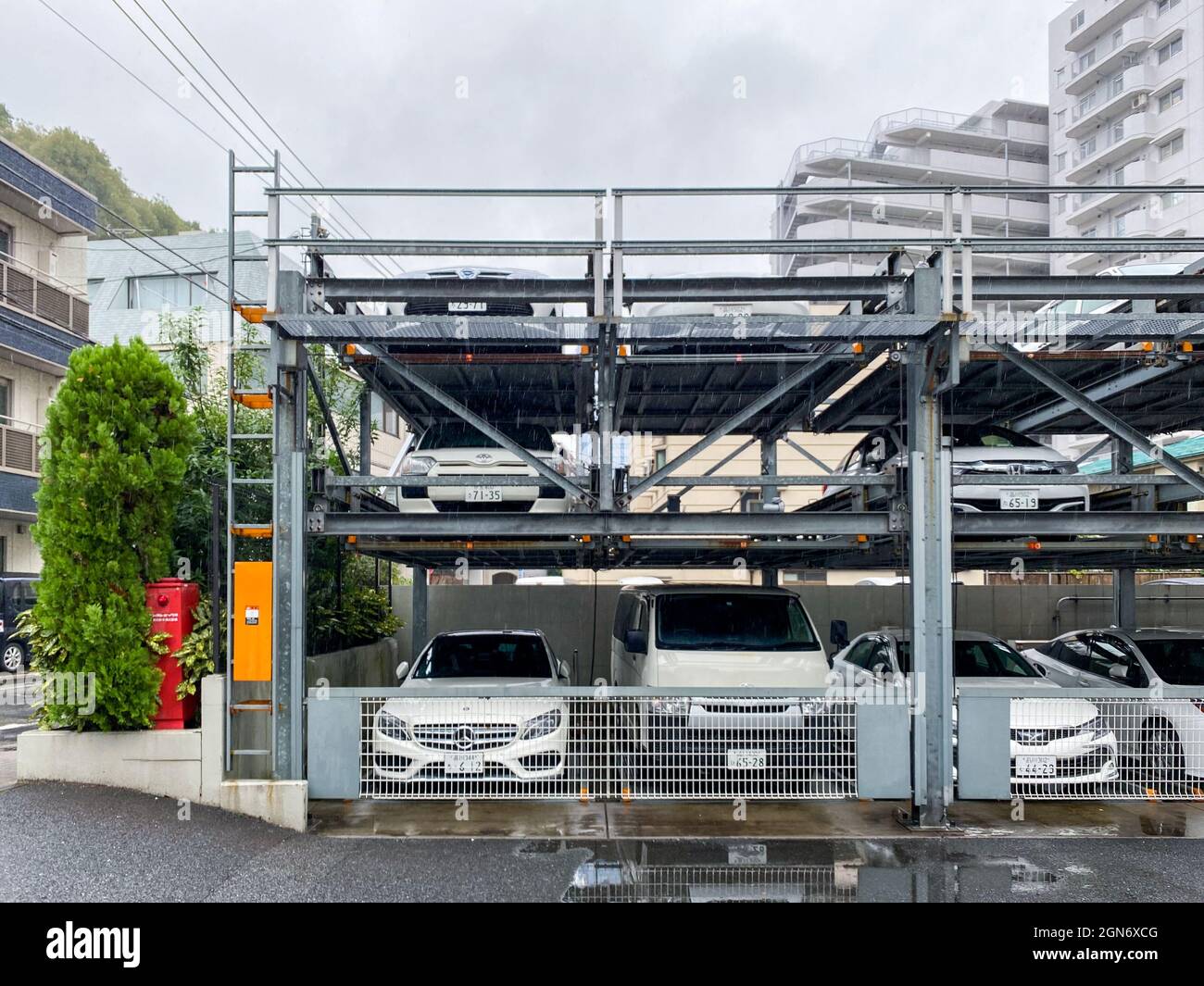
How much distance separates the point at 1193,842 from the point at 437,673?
639 centimetres

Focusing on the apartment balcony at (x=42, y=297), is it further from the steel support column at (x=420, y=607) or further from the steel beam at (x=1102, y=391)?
the steel beam at (x=1102, y=391)

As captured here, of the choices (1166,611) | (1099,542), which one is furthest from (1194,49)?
(1099,542)

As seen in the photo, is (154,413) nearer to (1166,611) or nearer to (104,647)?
(104,647)

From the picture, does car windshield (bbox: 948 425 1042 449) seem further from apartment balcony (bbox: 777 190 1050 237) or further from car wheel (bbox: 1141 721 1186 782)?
apartment balcony (bbox: 777 190 1050 237)

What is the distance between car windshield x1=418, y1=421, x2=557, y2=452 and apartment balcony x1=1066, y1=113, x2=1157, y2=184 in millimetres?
52714

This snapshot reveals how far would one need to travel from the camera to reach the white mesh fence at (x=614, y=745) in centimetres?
780

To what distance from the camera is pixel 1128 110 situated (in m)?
54.8

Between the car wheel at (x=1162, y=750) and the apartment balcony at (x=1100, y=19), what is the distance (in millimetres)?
58695

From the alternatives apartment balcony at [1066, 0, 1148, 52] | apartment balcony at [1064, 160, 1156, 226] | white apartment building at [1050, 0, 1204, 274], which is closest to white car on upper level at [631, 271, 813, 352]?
white apartment building at [1050, 0, 1204, 274]

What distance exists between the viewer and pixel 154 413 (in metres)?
8.23

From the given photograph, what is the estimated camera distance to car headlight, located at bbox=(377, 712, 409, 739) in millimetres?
7915

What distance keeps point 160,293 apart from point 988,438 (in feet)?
80.2

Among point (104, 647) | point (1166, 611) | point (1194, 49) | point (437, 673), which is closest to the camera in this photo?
point (104, 647)

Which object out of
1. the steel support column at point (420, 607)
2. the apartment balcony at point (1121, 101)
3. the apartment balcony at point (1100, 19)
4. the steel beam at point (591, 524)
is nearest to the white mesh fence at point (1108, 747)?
the steel beam at point (591, 524)
